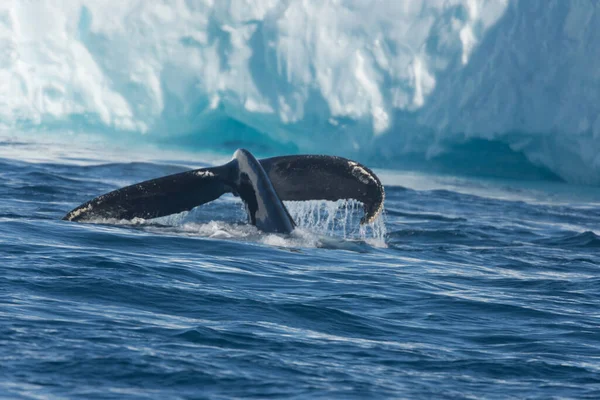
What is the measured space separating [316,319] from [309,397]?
1.90 meters

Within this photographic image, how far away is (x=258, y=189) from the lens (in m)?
8.73

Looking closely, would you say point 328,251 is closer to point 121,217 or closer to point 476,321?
point 121,217

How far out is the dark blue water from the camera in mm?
4586

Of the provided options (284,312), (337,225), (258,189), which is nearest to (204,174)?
(258,189)

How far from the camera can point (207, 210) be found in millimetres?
13094

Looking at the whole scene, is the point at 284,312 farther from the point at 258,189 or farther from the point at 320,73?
the point at 320,73

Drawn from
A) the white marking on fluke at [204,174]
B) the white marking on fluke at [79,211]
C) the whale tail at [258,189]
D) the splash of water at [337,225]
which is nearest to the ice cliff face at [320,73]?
the splash of water at [337,225]

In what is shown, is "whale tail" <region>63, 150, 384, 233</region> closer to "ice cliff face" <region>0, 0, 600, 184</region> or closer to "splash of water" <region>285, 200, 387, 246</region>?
"splash of water" <region>285, 200, 387, 246</region>

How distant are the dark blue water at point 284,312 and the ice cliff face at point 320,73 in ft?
33.9

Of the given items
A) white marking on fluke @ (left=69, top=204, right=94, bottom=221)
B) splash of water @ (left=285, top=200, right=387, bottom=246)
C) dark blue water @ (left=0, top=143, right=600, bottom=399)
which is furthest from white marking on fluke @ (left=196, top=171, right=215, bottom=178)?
white marking on fluke @ (left=69, top=204, right=94, bottom=221)

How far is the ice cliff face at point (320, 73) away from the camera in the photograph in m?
22.3

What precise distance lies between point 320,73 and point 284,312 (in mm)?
19741

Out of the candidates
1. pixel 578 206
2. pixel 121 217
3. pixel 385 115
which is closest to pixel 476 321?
pixel 121 217

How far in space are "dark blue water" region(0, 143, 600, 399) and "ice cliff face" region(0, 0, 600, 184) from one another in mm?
10324
